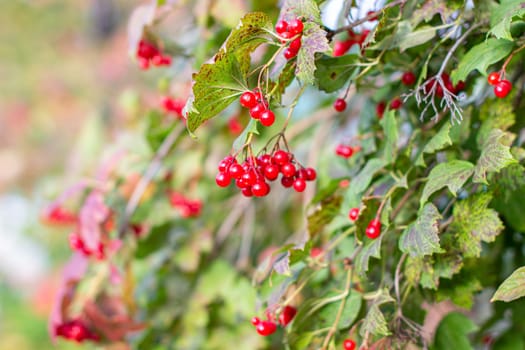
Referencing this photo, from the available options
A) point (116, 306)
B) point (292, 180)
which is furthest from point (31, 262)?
point (292, 180)

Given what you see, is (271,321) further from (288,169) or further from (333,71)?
(333,71)

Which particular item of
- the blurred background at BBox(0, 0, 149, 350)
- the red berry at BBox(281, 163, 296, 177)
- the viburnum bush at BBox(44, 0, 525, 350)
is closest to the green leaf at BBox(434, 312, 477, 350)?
the viburnum bush at BBox(44, 0, 525, 350)

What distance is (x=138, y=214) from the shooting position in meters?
1.36

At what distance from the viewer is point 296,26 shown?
64cm

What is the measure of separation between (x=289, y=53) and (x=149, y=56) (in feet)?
1.57

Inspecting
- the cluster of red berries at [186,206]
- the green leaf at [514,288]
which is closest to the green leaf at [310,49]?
the green leaf at [514,288]

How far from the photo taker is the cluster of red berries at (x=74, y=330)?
116cm

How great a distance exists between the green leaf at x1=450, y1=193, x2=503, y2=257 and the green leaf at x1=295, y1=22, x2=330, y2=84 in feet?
0.92

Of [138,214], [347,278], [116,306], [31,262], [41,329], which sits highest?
[347,278]

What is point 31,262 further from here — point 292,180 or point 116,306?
point 292,180

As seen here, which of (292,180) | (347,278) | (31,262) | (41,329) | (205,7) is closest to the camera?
(292,180)

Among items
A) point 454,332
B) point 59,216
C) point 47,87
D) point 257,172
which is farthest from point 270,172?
point 47,87

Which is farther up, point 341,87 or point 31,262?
point 341,87

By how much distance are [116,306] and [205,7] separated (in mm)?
715
